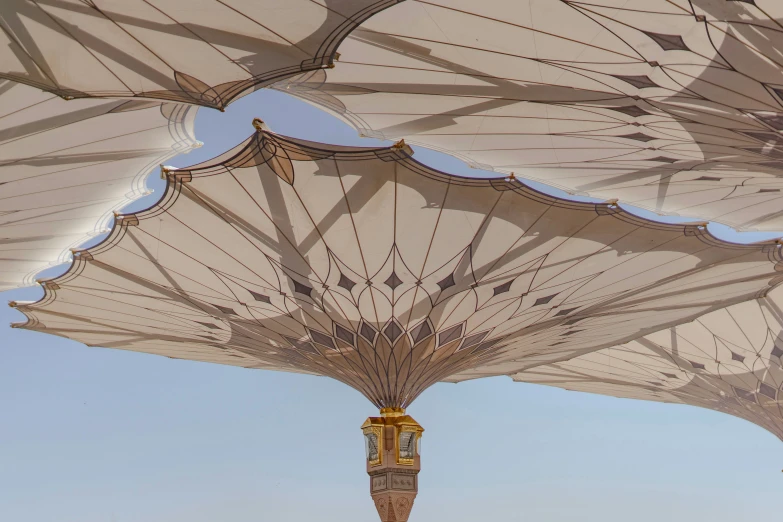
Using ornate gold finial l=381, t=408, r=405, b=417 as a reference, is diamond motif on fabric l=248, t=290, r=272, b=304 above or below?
above

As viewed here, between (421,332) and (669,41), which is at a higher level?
(421,332)

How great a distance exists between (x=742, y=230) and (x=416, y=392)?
7593 millimetres

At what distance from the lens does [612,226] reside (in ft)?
47.9

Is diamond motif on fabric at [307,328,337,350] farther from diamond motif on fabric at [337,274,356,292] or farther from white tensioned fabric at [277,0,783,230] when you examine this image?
white tensioned fabric at [277,0,783,230]

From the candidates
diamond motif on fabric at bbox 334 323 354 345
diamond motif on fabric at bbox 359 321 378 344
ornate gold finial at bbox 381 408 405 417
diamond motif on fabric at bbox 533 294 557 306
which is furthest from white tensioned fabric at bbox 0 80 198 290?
diamond motif on fabric at bbox 533 294 557 306

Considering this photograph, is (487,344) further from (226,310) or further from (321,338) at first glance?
(226,310)

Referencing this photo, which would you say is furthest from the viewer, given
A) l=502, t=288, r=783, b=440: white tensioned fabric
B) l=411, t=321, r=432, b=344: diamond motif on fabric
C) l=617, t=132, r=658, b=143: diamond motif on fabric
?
l=502, t=288, r=783, b=440: white tensioned fabric

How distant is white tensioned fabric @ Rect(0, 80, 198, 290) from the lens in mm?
11648

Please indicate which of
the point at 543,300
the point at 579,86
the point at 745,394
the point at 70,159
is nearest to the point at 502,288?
the point at 543,300

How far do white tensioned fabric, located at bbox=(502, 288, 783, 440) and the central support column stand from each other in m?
5.14

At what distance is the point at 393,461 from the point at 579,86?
8.93 m

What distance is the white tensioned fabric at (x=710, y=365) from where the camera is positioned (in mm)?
21812

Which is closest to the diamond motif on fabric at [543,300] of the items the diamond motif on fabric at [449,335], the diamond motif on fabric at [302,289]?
the diamond motif on fabric at [449,335]

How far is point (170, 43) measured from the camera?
8898 millimetres
